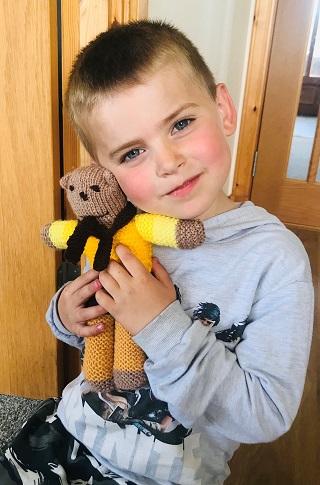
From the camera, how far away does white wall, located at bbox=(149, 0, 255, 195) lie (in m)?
1.26

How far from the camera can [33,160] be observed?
2.93 feet

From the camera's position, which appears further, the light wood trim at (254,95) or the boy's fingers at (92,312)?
the light wood trim at (254,95)

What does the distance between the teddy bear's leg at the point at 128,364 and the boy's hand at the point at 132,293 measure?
3 cm

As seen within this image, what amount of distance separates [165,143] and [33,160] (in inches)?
14.9

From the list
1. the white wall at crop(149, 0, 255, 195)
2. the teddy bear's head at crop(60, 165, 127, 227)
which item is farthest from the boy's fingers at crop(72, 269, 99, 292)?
the white wall at crop(149, 0, 255, 195)

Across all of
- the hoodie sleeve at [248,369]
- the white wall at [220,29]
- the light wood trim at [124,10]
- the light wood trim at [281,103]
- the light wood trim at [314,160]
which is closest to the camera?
the hoodie sleeve at [248,369]

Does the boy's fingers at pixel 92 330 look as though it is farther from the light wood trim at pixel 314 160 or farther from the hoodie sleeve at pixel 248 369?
the light wood trim at pixel 314 160

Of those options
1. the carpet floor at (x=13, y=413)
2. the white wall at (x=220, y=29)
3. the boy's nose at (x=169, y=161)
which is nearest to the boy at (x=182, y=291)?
the boy's nose at (x=169, y=161)

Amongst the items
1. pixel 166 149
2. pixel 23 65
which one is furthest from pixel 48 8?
pixel 166 149

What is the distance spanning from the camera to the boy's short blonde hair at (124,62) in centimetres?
61

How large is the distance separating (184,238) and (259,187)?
1.80 meters

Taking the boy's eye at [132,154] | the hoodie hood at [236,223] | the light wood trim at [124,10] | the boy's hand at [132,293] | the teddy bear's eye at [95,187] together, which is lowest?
the boy's hand at [132,293]

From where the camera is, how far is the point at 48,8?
0.80m

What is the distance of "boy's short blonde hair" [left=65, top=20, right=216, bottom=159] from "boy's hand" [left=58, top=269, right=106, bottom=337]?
0.66 ft
